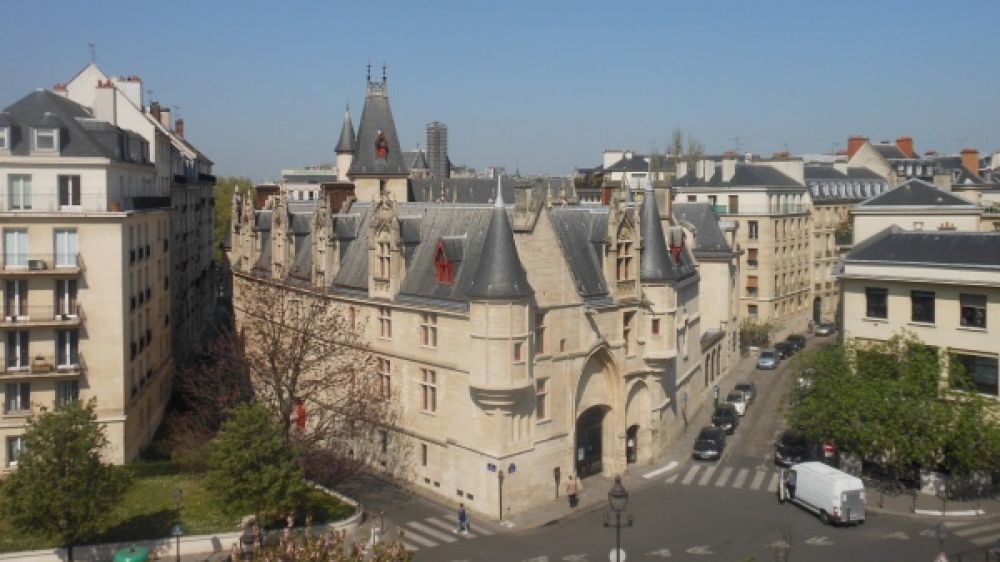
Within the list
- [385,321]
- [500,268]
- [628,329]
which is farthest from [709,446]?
[385,321]

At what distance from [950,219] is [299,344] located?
1535 inches

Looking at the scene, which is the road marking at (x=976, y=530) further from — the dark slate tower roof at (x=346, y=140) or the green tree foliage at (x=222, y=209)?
the green tree foliage at (x=222, y=209)

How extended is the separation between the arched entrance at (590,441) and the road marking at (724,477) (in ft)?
18.3

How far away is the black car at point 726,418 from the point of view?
180 ft

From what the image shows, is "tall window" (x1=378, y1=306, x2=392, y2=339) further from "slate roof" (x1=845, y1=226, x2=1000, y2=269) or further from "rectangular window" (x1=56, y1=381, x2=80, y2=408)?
"slate roof" (x1=845, y1=226, x2=1000, y2=269)

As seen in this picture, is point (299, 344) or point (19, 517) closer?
point (19, 517)

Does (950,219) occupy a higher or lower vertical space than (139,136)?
lower

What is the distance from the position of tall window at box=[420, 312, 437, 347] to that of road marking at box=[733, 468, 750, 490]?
15862 mm

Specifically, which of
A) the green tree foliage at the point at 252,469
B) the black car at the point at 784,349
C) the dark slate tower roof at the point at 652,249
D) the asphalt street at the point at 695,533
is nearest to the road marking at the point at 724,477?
the asphalt street at the point at 695,533

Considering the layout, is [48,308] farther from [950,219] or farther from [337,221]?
[950,219]

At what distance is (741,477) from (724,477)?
2.67 ft

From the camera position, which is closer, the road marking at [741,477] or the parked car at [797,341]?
the road marking at [741,477]

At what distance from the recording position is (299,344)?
45188 millimetres

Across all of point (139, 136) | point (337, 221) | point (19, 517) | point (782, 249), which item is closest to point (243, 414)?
point (19, 517)
